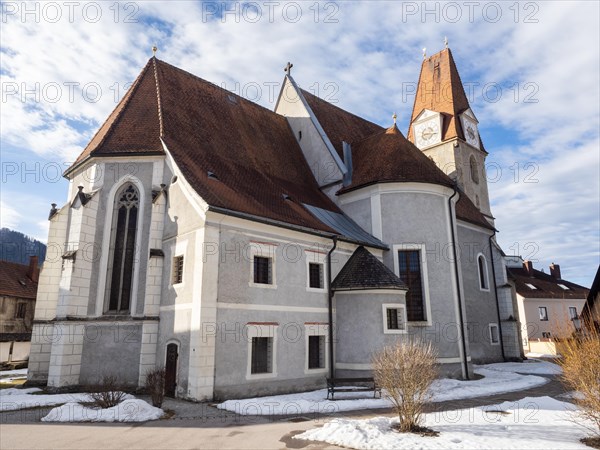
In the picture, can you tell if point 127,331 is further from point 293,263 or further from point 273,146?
point 273,146

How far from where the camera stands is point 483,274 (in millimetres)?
25609

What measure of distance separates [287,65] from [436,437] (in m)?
22.2

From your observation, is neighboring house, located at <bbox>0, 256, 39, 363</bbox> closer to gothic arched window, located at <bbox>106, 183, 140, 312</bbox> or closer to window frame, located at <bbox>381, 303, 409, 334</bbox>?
gothic arched window, located at <bbox>106, 183, 140, 312</bbox>

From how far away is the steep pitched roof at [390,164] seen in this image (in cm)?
1948

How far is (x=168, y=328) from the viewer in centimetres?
1417

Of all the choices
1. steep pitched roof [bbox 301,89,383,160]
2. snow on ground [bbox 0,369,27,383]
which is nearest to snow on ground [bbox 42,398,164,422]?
snow on ground [bbox 0,369,27,383]

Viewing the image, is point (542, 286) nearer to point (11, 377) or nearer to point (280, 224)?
point (280, 224)

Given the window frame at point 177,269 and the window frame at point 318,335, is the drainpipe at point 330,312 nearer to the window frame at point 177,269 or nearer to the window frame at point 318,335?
the window frame at point 318,335

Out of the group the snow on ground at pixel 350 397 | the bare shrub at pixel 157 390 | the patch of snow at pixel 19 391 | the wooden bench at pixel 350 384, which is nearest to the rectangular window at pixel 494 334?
the snow on ground at pixel 350 397

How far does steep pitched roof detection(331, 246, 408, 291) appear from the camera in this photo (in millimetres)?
16344

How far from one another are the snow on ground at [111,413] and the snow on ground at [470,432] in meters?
4.05

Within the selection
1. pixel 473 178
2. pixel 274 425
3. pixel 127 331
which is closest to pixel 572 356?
pixel 274 425

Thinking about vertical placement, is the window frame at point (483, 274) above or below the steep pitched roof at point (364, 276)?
above

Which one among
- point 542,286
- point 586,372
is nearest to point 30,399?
point 586,372
